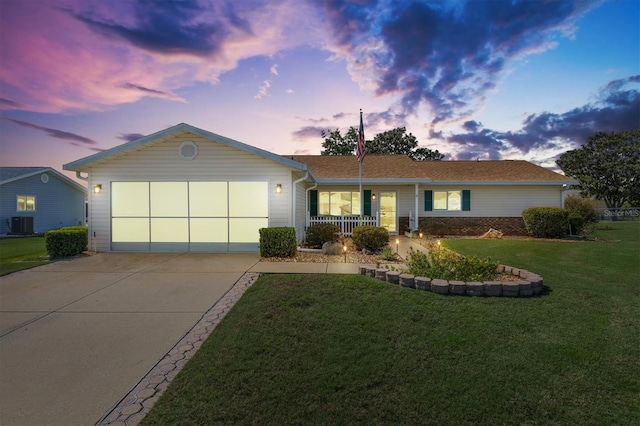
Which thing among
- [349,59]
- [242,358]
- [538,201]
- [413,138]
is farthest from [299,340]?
[413,138]

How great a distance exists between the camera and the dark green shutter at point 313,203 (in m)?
14.1

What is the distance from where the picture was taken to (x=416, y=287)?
530 centimetres

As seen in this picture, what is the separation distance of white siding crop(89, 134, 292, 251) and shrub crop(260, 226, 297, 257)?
1045mm

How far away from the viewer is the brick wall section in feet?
49.0

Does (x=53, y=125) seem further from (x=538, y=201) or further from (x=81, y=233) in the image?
(x=538, y=201)

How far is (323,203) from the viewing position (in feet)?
47.7

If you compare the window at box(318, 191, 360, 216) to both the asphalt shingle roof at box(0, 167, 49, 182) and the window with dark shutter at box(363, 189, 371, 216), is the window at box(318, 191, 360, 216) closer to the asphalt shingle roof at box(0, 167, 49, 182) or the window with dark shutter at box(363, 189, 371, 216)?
the window with dark shutter at box(363, 189, 371, 216)

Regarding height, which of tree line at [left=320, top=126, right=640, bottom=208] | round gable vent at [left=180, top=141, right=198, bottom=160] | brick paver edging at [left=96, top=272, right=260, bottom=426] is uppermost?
tree line at [left=320, top=126, right=640, bottom=208]

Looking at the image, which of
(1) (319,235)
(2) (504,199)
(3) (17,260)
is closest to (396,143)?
(2) (504,199)

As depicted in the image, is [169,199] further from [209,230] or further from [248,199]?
[248,199]

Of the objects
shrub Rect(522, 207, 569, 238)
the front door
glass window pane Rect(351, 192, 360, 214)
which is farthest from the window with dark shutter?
shrub Rect(522, 207, 569, 238)

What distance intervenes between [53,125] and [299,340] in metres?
14.9

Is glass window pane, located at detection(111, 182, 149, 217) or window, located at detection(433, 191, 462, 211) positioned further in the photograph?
window, located at detection(433, 191, 462, 211)

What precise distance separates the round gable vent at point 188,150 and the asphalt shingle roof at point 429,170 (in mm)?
6132
